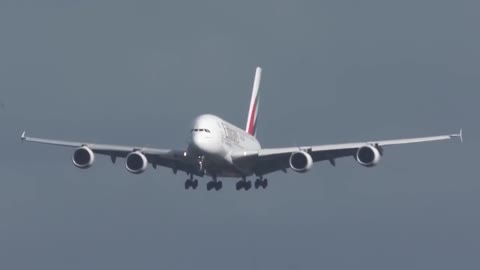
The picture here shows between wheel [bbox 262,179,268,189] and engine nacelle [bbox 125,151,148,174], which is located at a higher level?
wheel [bbox 262,179,268,189]

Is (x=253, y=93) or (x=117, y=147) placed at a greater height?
(x=253, y=93)

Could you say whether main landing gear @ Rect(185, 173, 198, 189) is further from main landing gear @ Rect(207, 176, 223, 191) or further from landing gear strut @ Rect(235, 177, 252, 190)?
landing gear strut @ Rect(235, 177, 252, 190)

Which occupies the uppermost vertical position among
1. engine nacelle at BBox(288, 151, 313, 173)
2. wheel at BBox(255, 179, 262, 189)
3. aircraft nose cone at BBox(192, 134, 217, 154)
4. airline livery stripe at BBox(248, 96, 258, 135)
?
airline livery stripe at BBox(248, 96, 258, 135)

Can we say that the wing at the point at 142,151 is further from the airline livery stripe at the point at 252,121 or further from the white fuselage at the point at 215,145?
the airline livery stripe at the point at 252,121

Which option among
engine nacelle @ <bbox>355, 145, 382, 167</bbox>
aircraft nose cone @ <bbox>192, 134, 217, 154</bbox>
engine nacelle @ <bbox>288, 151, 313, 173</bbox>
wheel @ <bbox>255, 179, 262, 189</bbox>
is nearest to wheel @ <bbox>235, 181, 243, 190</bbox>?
wheel @ <bbox>255, 179, 262, 189</bbox>

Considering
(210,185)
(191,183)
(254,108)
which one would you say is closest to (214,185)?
(210,185)

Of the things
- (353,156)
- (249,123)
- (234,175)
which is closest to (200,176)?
(234,175)

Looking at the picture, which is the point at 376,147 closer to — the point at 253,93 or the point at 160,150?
the point at 160,150
